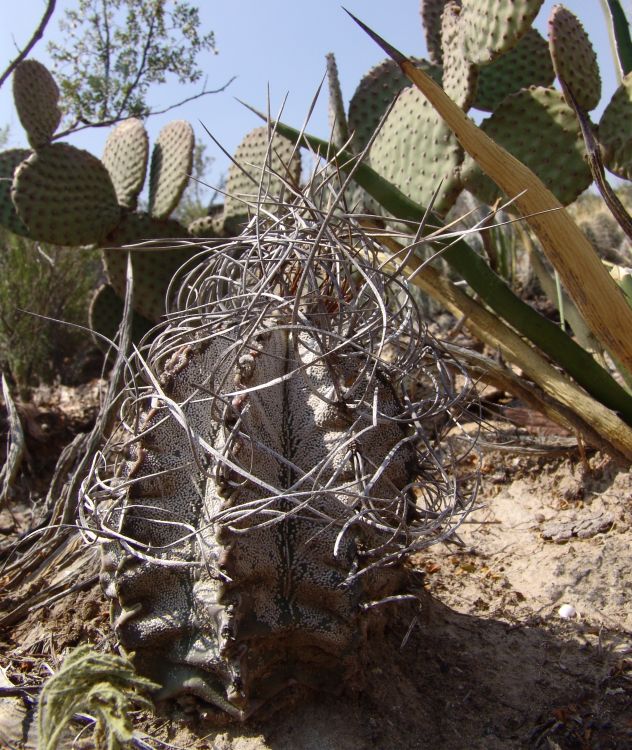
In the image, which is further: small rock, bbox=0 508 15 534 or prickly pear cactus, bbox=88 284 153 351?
prickly pear cactus, bbox=88 284 153 351

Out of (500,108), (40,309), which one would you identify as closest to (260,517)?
(500,108)

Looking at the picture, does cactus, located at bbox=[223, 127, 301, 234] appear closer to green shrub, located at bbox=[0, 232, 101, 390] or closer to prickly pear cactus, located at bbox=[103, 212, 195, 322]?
prickly pear cactus, located at bbox=[103, 212, 195, 322]

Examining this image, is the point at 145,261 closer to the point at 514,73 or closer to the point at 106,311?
the point at 106,311

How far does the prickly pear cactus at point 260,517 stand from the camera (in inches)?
43.4

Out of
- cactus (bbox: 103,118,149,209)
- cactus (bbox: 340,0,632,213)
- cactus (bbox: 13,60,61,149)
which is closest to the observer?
cactus (bbox: 340,0,632,213)

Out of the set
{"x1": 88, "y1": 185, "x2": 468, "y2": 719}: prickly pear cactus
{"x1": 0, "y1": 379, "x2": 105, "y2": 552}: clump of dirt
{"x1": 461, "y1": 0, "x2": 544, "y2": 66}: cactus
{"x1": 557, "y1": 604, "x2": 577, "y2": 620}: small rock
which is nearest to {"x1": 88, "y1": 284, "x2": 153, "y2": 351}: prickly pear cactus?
{"x1": 0, "y1": 379, "x2": 105, "y2": 552}: clump of dirt

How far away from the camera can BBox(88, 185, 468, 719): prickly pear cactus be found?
110 centimetres

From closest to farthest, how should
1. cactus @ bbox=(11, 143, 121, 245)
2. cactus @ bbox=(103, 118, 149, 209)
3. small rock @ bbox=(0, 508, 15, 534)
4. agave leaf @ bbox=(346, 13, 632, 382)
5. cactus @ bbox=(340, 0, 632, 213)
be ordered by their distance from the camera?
1. agave leaf @ bbox=(346, 13, 632, 382)
2. cactus @ bbox=(340, 0, 632, 213)
3. small rock @ bbox=(0, 508, 15, 534)
4. cactus @ bbox=(11, 143, 121, 245)
5. cactus @ bbox=(103, 118, 149, 209)

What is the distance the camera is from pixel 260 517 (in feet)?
3.82

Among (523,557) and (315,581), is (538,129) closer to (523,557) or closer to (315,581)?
(523,557)

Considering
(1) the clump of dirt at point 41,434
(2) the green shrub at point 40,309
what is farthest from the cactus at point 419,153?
(2) the green shrub at point 40,309

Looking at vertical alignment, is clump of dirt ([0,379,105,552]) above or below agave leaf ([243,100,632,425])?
below

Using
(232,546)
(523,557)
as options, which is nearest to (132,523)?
(232,546)

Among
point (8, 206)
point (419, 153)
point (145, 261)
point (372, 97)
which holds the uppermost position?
point (372, 97)
